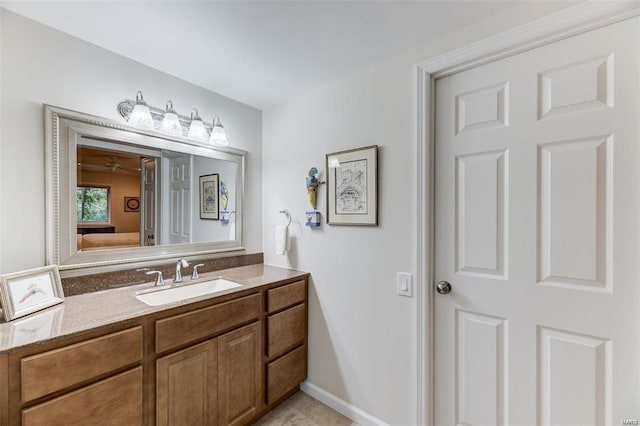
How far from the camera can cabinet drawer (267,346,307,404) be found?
6.02 ft

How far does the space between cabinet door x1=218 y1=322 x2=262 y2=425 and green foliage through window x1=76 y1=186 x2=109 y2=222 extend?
0.98 meters

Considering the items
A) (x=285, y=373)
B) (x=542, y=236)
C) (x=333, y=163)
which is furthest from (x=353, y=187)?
(x=285, y=373)

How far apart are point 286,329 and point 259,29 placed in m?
1.80

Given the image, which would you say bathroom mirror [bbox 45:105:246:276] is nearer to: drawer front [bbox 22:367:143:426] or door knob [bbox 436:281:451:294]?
drawer front [bbox 22:367:143:426]

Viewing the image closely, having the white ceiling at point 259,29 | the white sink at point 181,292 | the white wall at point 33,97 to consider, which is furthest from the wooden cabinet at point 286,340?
the white ceiling at point 259,29

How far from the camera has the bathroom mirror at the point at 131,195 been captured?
1.46 meters

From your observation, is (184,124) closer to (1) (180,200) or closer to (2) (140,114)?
(2) (140,114)

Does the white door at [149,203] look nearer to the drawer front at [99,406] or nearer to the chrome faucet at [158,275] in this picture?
the chrome faucet at [158,275]

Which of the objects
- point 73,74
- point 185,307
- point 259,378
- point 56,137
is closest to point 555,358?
point 259,378

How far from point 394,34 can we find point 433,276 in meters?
1.32

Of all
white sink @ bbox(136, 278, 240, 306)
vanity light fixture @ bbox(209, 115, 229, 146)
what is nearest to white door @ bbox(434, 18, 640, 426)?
white sink @ bbox(136, 278, 240, 306)

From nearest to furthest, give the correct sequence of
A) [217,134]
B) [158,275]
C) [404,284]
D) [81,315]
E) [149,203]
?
[81,315] → [404,284] → [158,275] → [149,203] → [217,134]

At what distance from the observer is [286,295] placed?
76.3 inches

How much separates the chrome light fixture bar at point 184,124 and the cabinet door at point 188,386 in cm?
133
